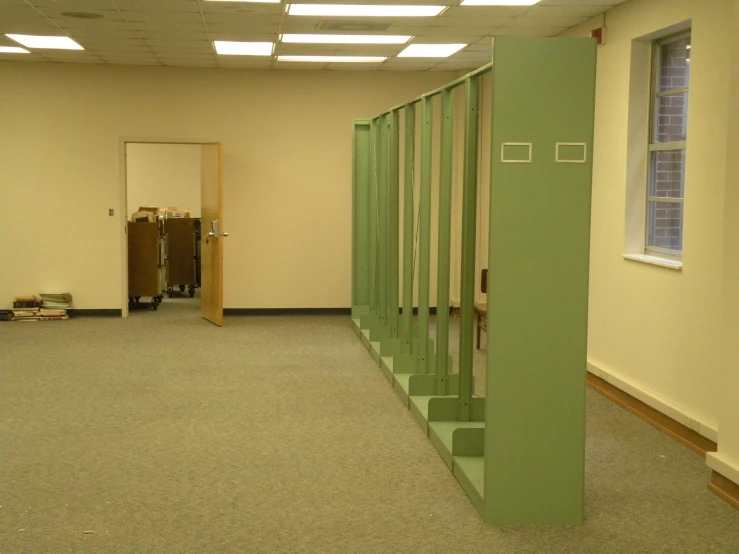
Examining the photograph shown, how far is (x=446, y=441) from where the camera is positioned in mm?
4914

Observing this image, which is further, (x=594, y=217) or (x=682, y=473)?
(x=594, y=217)

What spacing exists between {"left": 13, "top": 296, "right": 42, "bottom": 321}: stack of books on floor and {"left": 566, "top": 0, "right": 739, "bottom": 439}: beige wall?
20.1 feet

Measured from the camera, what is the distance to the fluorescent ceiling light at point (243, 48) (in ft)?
28.0

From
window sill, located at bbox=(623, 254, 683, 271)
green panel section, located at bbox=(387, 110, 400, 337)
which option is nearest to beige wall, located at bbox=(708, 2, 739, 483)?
window sill, located at bbox=(623, 254, 683, 271)

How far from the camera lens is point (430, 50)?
895cm

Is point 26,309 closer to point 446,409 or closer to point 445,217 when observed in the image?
point 445,217

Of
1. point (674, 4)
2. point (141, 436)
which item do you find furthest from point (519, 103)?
point (141, 436)

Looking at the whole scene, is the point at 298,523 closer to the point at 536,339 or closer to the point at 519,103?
the point at 536,339

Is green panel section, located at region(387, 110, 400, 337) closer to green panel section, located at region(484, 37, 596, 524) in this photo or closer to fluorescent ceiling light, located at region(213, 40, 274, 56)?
fluorescent ceiling light, located at region(213, 40, 274, 56)

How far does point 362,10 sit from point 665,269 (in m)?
3.03

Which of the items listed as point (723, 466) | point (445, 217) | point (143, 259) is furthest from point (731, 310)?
point (143, 259)

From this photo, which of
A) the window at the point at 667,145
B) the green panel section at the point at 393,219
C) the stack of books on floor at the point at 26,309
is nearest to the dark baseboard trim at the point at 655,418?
the window at the point at 667,145

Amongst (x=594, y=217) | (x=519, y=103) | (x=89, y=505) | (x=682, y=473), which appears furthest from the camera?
(x=594, y=217)

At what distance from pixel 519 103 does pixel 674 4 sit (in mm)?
2622
